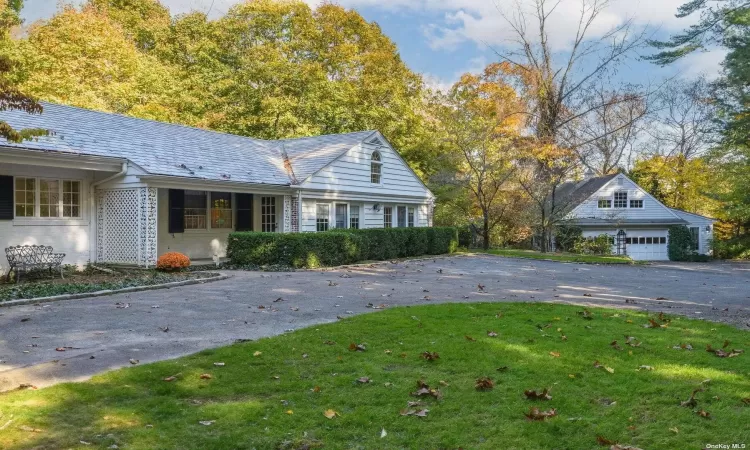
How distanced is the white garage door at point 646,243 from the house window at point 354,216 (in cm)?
2228

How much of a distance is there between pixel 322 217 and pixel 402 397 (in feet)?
55.0

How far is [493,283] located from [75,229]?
1142 cm

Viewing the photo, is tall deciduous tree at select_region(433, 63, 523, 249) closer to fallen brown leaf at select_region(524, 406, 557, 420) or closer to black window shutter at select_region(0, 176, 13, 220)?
black window shutter at select_region(0, 176, 13, 220)

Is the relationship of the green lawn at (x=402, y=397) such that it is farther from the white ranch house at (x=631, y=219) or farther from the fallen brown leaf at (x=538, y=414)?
the white ranch house at (x=631, y=219)

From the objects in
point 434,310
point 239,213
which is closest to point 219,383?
point 434,310

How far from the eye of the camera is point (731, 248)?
120 feet

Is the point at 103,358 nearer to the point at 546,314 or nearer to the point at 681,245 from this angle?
the point at 546,314

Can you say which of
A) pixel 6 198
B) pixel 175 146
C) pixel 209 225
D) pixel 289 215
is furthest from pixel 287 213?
pixel 6 198

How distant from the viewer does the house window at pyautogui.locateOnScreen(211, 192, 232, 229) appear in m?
18.5

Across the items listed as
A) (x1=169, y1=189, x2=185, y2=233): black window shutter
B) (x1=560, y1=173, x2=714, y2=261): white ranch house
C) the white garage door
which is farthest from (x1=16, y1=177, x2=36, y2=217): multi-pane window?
the white garage door

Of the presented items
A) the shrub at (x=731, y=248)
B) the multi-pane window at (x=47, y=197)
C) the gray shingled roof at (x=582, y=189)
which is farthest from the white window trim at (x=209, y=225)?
Result: the shrub at (x=731, y=248)

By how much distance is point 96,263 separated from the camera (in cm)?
1488

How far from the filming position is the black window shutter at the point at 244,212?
1917 cm

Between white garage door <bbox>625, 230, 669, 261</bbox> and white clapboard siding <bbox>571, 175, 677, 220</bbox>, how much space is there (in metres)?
1.11
